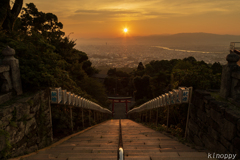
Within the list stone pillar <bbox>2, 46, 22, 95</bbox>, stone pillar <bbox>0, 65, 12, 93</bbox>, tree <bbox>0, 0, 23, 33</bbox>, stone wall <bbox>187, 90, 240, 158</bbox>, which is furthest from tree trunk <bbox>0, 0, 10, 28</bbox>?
stone wall <bbox>187, 90, 240, 158</bbox>

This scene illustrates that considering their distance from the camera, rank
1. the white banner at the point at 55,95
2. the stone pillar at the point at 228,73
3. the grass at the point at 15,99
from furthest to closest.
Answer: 1. the white banner at the point at 55,95
2. the stone pillar at the point at 228,73
3. the grass at the point at 15,99

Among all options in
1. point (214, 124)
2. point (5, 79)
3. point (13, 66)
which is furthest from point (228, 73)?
point (5, 79)

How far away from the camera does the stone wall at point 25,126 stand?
3275mm

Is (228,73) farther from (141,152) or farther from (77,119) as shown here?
(77,119)

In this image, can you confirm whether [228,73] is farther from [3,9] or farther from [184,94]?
[3,9]

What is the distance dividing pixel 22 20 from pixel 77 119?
15.2 meters

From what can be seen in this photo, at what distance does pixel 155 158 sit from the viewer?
2.94m

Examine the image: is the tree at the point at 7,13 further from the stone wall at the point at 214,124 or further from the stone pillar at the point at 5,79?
the stone wall at the point at 214,124

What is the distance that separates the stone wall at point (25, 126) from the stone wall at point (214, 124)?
4377 millimetres

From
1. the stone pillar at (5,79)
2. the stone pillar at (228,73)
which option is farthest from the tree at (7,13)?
the stone pillar at (228,73)

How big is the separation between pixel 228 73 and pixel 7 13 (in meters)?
11.0

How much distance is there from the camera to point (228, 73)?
4191 mm

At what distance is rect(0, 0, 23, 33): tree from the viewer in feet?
29.6

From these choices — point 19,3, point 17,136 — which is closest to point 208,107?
point 17,136
